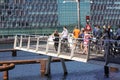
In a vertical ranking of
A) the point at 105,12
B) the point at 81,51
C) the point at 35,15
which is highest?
the point at 105,12

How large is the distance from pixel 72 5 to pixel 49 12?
11.0 m

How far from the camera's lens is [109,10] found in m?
157

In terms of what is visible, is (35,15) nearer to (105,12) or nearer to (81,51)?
(105,12)

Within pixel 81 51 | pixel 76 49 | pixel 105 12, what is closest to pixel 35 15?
pixel 105 12

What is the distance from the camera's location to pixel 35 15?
497ft

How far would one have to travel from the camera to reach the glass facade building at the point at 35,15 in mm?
→ 146625

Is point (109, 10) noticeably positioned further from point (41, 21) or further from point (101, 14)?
point (41, 21)

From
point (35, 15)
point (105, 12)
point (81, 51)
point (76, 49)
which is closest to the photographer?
point (81, 51)

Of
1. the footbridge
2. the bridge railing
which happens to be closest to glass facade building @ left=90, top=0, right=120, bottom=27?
the footbridge

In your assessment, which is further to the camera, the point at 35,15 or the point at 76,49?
the point at 35,15

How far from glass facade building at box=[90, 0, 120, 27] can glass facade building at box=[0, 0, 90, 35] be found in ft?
11.0

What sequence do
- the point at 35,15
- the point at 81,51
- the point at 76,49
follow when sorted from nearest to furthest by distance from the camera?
the point at 81,51 < the point at 76,49 < the point at 35,15

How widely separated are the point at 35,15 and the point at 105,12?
97.7 ft

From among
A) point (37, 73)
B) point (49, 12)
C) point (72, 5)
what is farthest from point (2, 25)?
point (37, 73)
